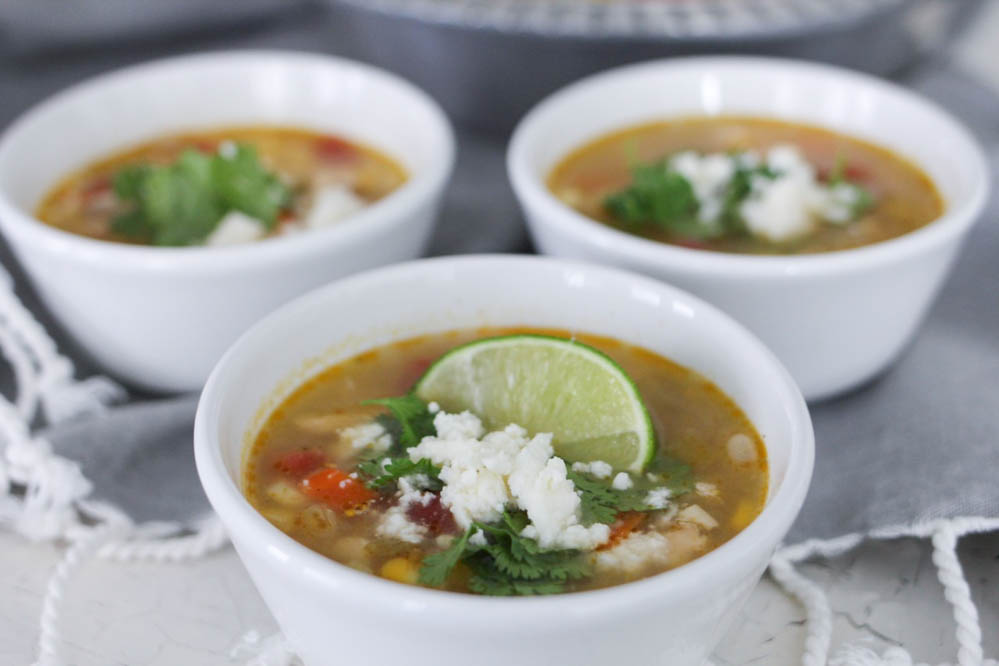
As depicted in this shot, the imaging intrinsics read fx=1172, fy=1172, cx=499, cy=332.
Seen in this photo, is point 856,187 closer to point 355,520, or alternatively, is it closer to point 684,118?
point 684,118

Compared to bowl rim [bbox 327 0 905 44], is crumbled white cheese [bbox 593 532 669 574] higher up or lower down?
lower down

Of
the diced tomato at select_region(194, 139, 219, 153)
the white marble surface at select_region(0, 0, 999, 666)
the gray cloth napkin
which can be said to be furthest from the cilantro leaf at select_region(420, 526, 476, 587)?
the diced tomato at select_region(194, 139, 219, 153)

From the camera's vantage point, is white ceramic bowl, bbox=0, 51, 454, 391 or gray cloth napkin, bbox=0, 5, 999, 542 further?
white ceramic bowl, bbox=0, 51, 454, 391

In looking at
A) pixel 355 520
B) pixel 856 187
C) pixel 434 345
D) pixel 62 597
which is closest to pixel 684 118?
pixel 856 187

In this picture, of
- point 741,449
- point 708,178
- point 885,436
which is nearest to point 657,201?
point 708,178

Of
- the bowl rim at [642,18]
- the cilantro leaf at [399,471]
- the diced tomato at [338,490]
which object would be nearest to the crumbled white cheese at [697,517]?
the cilantro leaf at [399,471]

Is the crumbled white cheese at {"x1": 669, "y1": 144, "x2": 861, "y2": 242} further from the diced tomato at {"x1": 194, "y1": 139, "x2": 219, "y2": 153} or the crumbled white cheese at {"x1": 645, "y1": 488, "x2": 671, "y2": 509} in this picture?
the diced tomato at {"x1": 194, "y1": 139, "x2": 219, "y2": 153}

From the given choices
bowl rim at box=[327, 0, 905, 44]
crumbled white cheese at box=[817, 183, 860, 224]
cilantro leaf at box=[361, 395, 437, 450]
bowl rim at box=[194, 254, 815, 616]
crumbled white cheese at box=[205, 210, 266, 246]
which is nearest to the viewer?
bowl rim at box=[194, 254, 815, 616]
